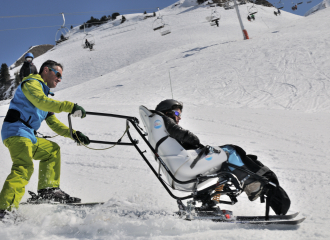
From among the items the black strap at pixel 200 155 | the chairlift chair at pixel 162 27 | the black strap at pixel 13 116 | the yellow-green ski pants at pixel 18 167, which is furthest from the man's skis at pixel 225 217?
the chairlift chair at pixel 162 27

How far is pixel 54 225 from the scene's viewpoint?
2.65 metres

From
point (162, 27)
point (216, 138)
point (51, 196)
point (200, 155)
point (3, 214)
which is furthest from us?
point (162, 27)

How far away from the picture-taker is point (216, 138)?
609 cm

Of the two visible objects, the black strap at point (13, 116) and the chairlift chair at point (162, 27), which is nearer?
the black strap at point (13, 116)

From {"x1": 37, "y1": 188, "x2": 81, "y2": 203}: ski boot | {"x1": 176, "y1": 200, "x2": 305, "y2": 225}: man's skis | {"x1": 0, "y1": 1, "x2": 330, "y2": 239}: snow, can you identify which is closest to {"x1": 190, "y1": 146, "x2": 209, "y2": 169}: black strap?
{"x1": 176, "y1": 200, "x2": 305, "y2": 225}: man's skis

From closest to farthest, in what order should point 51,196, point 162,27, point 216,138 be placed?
point 51,196
point 216,138
point 162,27

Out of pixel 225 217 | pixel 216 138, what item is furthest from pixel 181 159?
pixel 216 138

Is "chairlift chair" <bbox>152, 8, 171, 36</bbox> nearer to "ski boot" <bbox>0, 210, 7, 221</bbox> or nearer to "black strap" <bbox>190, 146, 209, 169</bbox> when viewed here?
"black strap" <bbox>190, 146, 209, 169</bbox>

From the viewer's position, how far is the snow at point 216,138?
2605mm

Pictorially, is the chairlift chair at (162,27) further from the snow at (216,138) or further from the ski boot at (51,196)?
the ski boot at (51,196)

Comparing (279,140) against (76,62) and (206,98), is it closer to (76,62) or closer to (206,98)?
(206,98)

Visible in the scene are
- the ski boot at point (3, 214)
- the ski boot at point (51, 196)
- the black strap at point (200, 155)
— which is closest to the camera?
the ski boot at point (3, 214)

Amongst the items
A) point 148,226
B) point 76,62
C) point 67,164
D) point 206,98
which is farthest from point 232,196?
point 76,62

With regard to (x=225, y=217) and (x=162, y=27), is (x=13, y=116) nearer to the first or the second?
(x=225, y=217)
